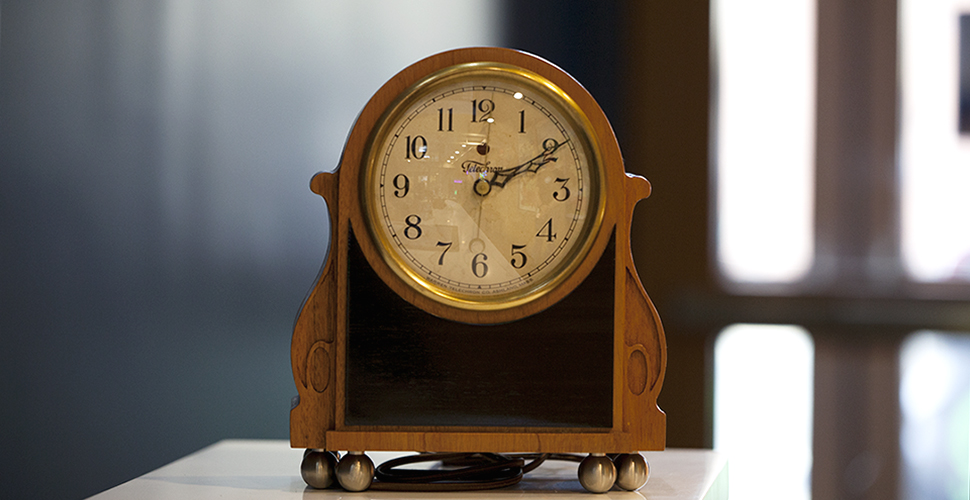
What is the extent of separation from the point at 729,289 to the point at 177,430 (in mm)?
1812

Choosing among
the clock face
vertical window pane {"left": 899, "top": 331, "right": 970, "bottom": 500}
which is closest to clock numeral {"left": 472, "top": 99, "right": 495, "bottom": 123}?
the clock face

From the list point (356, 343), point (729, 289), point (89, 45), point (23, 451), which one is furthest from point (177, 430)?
point (729, 289)

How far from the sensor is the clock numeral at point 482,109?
0.87 m

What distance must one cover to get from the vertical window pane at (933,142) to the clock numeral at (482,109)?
2396mm

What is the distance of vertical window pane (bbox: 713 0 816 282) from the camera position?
9.53 ft

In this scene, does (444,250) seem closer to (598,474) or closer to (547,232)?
(547,232)

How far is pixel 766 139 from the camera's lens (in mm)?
2928

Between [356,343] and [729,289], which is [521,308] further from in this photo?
[729,289]

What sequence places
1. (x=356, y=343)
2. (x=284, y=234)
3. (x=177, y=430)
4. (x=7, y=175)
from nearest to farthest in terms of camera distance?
(x=356, y=343), (x=7, y=175), (x=177, y=430), (x=284, y=234)

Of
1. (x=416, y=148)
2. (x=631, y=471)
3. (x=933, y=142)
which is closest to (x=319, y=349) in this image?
(x=416, y=148)

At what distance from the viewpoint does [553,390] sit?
870mm

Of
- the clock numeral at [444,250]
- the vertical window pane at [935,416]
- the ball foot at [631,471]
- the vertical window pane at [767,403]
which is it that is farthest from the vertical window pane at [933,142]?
the clock numeral at [444,250]

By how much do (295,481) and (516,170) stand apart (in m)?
0.40

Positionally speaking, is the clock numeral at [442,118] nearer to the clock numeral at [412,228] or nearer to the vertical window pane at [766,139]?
the clock numeral at [412,228]
